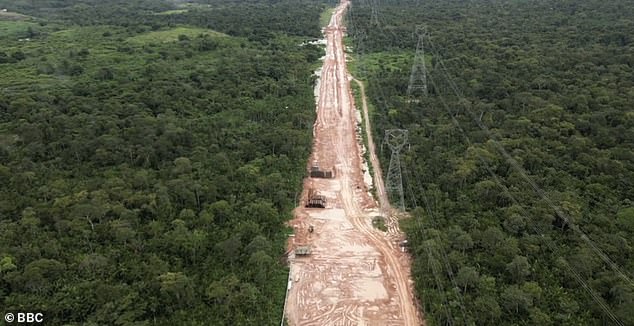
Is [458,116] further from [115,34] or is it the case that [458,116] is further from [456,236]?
[115,34]

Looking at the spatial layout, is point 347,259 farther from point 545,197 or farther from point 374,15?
point 374,15

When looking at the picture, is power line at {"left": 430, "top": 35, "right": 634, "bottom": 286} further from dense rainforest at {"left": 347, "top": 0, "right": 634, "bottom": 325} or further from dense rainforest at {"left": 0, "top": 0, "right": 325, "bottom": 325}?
dense rainforest at {"left": 0, "top": 0, "right": 325, "bottom": 325}

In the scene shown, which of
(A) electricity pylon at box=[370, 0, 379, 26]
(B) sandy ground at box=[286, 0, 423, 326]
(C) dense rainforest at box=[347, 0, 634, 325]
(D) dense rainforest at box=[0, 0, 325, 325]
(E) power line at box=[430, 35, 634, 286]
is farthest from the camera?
(A) electricity pylon at box=[370, 0, 379, 26]

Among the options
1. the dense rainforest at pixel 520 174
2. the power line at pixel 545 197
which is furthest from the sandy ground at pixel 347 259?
the power line at pixel 545 197

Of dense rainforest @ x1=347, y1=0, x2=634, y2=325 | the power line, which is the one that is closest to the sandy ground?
dense rainforest @ x1=347, y1=0, x2=634, y2=325

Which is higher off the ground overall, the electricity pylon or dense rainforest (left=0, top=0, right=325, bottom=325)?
the electricity pylon

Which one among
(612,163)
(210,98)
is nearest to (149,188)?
(210,98)

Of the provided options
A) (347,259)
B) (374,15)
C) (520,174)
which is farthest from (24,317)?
(374,15)
